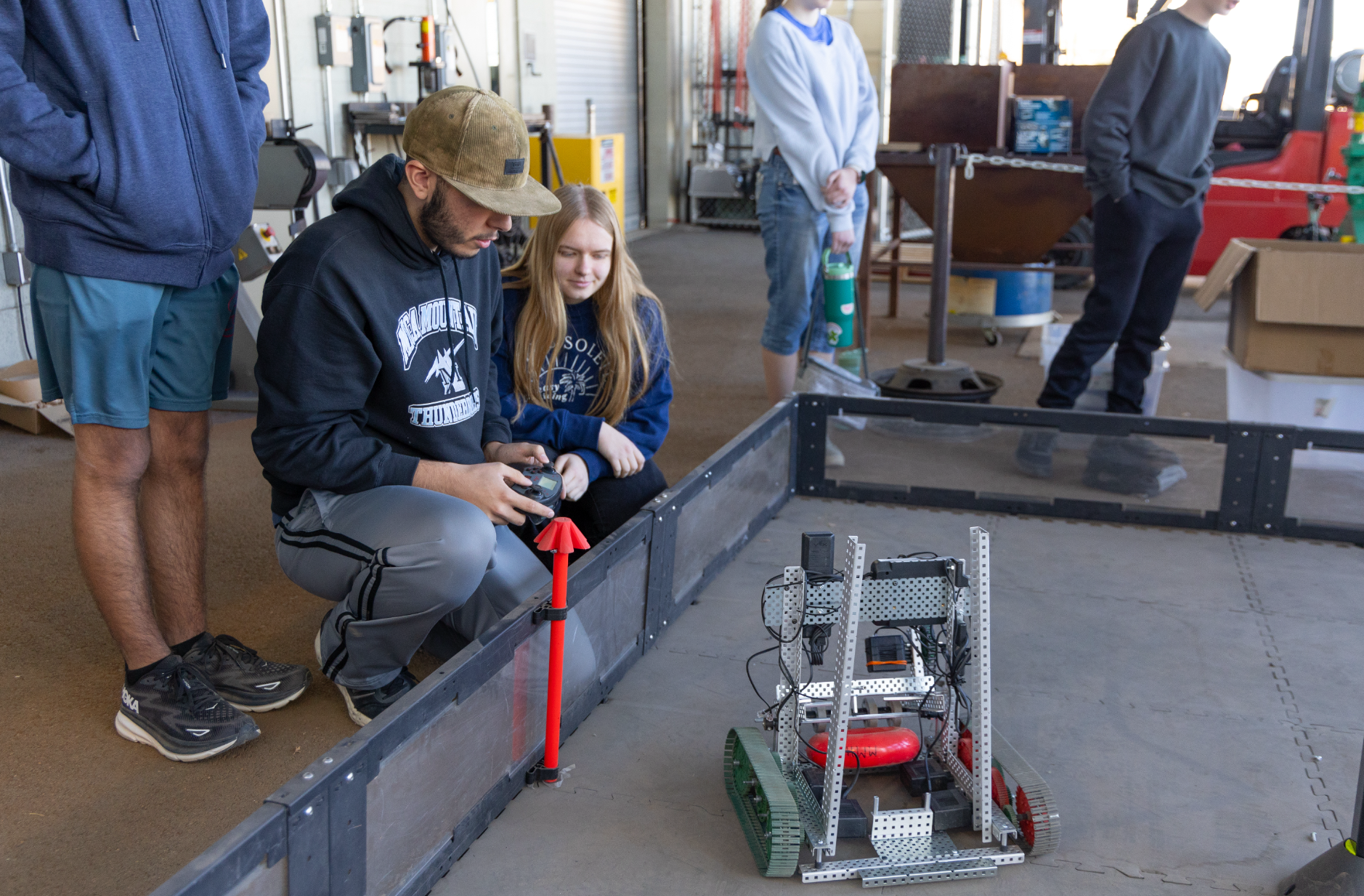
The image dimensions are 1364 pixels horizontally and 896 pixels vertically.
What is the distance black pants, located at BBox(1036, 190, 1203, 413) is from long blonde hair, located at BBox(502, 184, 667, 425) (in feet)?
5.41

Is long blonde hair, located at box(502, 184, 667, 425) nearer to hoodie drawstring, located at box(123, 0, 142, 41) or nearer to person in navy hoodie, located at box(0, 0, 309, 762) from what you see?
A: person in navy hoodie, located at box(0, 0, 309, 762)

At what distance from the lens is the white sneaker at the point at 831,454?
3217 mm

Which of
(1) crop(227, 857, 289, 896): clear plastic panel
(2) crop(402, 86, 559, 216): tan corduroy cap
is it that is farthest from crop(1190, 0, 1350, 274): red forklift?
(1) crop(227, 857, 289, 896): clear plastic panel

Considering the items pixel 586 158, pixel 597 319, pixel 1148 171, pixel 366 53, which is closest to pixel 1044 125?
pixel 1148 171

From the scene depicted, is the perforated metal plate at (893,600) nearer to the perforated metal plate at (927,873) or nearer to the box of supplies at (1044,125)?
the perforated metal plate at (927,873)

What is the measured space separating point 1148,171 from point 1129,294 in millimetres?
364

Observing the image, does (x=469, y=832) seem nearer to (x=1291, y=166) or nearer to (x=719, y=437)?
(x=719, y=437)

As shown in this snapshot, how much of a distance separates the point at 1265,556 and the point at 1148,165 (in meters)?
1.26

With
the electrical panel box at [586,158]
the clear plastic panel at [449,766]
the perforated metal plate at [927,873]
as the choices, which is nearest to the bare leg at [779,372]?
the clear plastic panel at [449,766]

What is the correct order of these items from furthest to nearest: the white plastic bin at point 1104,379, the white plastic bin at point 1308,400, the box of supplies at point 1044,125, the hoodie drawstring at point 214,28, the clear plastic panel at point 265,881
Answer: the box of supplies at point 1044,125 < the white plastic bin at point 1104,379 < the white plastic bin at point 1308,400 < the hoodie drawstring at point 214,28 < the clear plastic panel at point 265,881

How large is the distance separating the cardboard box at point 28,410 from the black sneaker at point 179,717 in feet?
7.02

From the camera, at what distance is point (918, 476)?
3254 mm

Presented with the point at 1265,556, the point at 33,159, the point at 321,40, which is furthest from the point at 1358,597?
the point at 321,40

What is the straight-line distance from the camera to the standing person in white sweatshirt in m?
3.46
